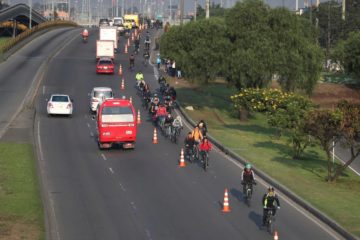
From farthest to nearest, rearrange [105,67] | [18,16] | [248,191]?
[18,16] < [105,67] < [248,191]

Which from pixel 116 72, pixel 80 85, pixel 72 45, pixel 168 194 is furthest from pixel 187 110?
pixel 72 45

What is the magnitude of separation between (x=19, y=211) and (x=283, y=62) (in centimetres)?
3366

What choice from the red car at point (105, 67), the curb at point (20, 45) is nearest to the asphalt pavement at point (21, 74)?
the curb at point (20, 45)

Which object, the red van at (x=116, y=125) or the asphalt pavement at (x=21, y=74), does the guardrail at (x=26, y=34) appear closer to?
the asphalt pavement at (x=21, y=74)

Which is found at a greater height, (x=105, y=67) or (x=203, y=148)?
(x=105, y=67)

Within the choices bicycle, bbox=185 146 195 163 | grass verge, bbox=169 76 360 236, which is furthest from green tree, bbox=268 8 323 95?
bicycle, bbox=185 146 195 163

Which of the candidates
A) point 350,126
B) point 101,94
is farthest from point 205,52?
point 350,126

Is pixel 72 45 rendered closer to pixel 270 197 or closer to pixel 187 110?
pixel 187 110

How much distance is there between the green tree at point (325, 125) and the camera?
99.1 feet

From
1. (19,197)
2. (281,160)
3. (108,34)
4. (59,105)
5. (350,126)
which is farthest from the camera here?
(108,34)

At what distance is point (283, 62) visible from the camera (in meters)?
53.1

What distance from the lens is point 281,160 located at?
35.9 meters

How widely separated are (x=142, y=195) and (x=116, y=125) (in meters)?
10.3

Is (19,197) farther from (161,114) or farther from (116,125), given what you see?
(161,114)
